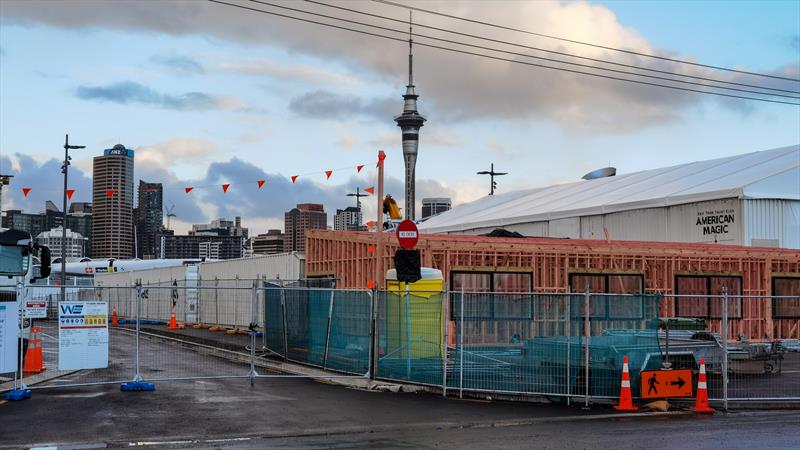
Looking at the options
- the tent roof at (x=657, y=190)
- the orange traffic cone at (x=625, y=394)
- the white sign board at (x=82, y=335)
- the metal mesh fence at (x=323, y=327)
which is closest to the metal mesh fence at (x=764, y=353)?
the orange traffic cone at (x=625, y=394)

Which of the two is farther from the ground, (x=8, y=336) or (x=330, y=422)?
(x=8, y=336)

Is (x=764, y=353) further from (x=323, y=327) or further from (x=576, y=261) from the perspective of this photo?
(x=323, y=327)

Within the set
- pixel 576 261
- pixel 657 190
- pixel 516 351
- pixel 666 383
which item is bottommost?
pixel 666 383

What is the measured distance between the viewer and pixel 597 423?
14758 mm

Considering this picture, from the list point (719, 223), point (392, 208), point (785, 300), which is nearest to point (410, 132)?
point (719, 223)

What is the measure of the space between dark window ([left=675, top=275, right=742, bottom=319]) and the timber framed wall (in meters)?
0.26

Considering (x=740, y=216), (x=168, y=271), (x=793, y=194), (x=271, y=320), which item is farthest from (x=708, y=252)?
(x=168, y=271)

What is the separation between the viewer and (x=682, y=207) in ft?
147

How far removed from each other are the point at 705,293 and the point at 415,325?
18.7 metres

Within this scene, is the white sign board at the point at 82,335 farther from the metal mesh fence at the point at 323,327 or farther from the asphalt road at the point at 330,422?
the metal mesh fence at the point at 323,327

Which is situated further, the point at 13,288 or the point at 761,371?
the point at 761,371

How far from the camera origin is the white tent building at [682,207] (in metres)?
41.5

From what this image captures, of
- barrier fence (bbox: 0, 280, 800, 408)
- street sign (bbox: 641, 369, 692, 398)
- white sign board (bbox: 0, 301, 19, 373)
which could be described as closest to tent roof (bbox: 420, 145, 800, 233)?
barrier fence (bbox: 0, 280, 800, 408)

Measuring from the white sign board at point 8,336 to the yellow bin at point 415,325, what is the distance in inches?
296
